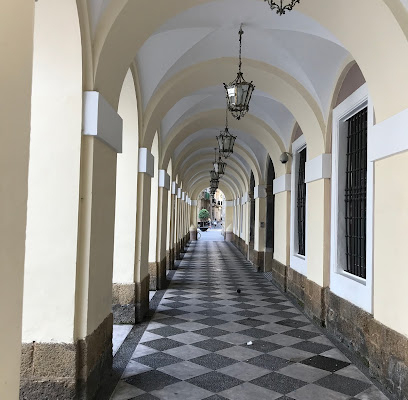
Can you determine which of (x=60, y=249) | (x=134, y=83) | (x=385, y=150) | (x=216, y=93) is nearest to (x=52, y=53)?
(x=60, y=249)

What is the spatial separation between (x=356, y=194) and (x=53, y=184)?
13.5ft

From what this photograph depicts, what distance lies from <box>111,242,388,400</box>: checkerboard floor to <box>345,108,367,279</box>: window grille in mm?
1229

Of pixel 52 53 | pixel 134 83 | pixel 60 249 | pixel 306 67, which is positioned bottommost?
pixel 60 249

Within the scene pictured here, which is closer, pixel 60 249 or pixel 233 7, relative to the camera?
pixel 60 249

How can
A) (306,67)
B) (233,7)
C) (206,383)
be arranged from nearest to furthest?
(206,383)
(233,7)
(306,67)

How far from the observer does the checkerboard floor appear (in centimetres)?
395

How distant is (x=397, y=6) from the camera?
3789 mm

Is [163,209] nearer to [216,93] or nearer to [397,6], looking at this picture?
[216,93]

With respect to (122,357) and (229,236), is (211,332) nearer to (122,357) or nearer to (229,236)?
(122,357)

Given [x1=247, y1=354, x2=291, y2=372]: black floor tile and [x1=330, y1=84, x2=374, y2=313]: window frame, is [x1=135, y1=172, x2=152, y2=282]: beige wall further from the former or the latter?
[x1=330, y1=84, x2=374, y2=313]: window frame

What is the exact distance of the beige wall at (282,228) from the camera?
9.80 m

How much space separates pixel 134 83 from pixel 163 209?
4.22 metres

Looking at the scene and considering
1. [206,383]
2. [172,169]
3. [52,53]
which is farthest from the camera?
[172,169]

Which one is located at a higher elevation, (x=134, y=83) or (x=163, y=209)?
(x=134, y=83)
